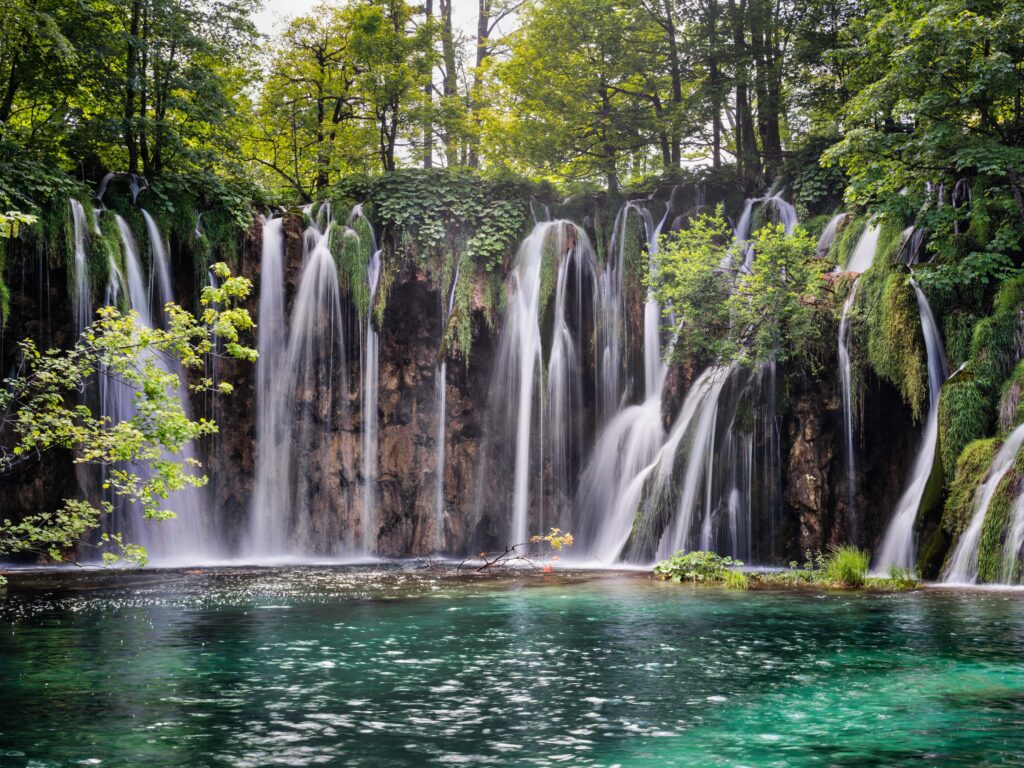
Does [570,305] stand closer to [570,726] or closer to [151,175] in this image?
[151,175]

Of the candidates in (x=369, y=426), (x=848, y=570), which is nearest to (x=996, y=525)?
(x=848, y=570)

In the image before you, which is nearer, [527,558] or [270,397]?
[527,558]

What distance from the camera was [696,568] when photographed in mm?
15453

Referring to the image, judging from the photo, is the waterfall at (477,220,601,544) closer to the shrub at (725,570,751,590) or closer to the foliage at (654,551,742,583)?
the foliage at (654,551,742,583)

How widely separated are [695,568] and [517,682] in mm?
9048

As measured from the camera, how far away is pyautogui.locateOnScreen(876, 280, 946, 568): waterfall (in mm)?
15281

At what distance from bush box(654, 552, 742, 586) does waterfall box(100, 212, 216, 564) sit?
11.8 meters

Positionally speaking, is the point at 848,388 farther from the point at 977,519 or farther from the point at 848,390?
the point at 977,519

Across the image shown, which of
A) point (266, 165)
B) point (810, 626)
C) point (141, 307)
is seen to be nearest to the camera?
point (810, 626)

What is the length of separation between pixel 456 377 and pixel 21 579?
1168 centimetres

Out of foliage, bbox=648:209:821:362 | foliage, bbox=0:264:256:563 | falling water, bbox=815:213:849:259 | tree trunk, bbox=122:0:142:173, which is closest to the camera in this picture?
foliage, bbox=0:264:256:563

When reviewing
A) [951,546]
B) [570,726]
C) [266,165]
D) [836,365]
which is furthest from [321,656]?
[266,165]

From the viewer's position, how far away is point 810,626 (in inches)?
382

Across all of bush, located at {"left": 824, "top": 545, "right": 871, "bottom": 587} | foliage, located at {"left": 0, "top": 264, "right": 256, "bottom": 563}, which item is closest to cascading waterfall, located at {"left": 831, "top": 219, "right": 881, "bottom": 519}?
bush, located at {"left": 824, "top": 545, "right": 871, "bottom": 587}
